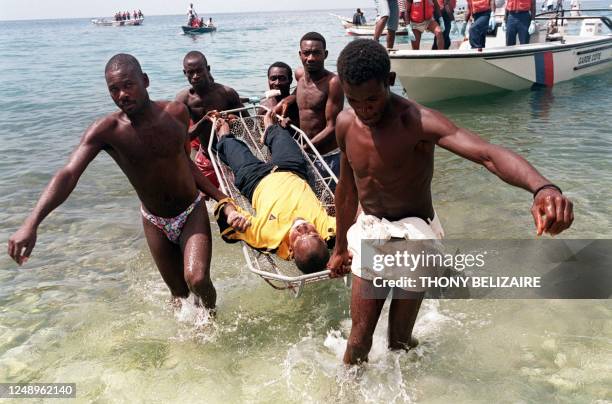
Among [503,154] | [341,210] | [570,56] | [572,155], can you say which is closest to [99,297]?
[341,210]

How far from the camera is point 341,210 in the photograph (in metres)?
3.15

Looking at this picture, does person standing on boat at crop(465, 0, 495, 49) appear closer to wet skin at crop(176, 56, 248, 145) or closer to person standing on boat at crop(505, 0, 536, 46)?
person standing on boat at crop(505, 0, 536, 46)

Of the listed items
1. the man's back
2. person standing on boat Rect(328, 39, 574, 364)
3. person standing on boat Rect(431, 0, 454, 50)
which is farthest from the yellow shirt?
person standing on boat Rect(431, 0, 454, 50)

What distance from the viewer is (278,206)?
13.8ft

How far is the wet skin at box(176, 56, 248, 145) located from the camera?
5.36 metres

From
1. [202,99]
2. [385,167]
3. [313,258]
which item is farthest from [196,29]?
[385,167]

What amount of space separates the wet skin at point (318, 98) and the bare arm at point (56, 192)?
2319 millimetres

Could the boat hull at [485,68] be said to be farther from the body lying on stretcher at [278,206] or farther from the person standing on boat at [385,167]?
the person standing on boat at [385,167]

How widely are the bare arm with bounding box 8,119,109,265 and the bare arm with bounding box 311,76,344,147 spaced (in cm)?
233

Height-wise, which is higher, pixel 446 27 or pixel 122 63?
pixel 446 27

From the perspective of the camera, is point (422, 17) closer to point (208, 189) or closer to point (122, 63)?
point (208, 189)

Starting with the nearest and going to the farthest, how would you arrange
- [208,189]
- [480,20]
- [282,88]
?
[208,189]
[282,88]
[480,20]

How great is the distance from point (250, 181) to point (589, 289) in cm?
315

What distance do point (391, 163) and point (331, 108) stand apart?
260 cm
